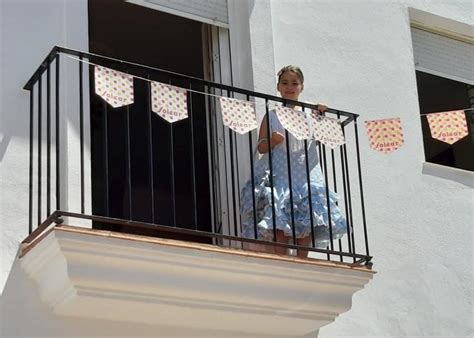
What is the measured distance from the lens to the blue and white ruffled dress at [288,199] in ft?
26.1

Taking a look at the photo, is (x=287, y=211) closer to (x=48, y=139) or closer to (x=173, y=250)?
(x=173, y=250)

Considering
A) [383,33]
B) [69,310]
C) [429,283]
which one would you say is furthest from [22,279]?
[383,33]

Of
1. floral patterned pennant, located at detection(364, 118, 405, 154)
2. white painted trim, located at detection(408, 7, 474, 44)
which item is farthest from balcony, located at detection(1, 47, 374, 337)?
white painted trim, located at detection(408, 7, 474, 44)

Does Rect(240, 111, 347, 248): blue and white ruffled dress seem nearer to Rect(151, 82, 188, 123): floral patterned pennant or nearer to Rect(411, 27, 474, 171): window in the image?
Rect(151, 82, 188, 123): floral patterned pennant

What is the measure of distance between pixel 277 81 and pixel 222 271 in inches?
82.9

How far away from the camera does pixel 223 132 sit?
8859 millimetres

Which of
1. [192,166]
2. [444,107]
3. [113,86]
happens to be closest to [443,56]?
[444,107]

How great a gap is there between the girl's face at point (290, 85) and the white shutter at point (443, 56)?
2313 mm

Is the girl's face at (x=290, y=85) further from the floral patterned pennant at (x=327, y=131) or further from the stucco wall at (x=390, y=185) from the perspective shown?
the stucco wall at (x=390, y=185)

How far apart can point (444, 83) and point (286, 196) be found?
3141 millimetres

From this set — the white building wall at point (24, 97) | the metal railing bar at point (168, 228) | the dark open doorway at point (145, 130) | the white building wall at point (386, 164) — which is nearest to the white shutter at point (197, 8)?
the white building wall at point (386, 164)

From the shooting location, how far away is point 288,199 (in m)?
8.02

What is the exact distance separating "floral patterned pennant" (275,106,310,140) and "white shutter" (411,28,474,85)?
2.65 metres

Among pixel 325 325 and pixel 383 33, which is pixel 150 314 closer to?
pixel 325 325
